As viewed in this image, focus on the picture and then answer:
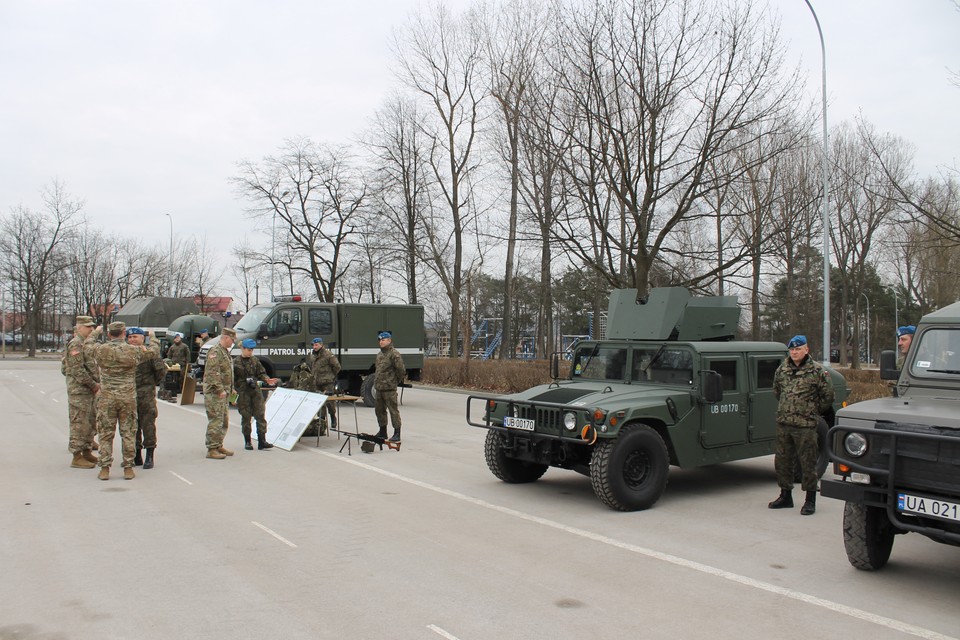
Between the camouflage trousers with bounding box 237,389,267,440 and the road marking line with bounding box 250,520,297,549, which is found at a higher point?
the camouflage trousers with bounding box 237,389,267,440

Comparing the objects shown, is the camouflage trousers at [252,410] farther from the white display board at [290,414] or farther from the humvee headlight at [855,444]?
the humvee headlight at [855,444]

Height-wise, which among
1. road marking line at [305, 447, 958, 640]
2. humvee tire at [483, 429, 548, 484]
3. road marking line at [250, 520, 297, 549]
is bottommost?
road marking line at [250, 520, 297, 549]

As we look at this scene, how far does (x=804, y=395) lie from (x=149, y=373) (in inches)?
311

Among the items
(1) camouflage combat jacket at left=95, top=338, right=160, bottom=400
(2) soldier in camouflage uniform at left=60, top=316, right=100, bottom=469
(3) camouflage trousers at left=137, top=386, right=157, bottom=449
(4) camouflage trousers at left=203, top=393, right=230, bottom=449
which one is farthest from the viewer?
(4) camouflage trousers at left=203, top=393, right=230, bottom=449

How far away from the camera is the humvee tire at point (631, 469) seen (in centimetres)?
735

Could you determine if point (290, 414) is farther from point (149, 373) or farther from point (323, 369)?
point (149, 373)

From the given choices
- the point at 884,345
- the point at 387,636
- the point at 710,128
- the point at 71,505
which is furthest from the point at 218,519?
the point at 884,345

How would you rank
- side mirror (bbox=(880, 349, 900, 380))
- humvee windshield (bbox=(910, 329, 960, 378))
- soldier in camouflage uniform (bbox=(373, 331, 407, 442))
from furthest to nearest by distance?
soldier in camouflage uniform (bbox=(373, 331, 407, 442)) → side mirror (bbox=(880, 349, 900, 380)) → humvee windshield (bbox=(910, 329, 960, 378))

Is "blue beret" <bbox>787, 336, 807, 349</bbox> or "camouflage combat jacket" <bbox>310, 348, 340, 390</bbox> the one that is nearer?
"blue beret" <bbox>787, 336, 807, 349</bbox>

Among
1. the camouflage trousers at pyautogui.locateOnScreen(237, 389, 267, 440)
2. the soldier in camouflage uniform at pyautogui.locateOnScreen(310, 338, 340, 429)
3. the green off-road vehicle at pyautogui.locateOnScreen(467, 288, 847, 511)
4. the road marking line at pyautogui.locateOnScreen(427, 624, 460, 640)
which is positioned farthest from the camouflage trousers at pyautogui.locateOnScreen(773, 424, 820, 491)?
the soldier in camouflage uniform at pyautogui.locateOnScreen(310, 338, 340, 429)

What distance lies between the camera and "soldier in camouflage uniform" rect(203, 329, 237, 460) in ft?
35.6

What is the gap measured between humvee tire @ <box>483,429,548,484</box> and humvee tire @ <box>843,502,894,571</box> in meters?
3.71

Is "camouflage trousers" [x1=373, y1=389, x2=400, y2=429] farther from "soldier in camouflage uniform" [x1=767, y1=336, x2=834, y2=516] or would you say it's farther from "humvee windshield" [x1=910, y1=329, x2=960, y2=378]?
"humvee windshield" [x1=910, y1=329, x2=960, y2=378]

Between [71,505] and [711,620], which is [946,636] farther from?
[71,505]
